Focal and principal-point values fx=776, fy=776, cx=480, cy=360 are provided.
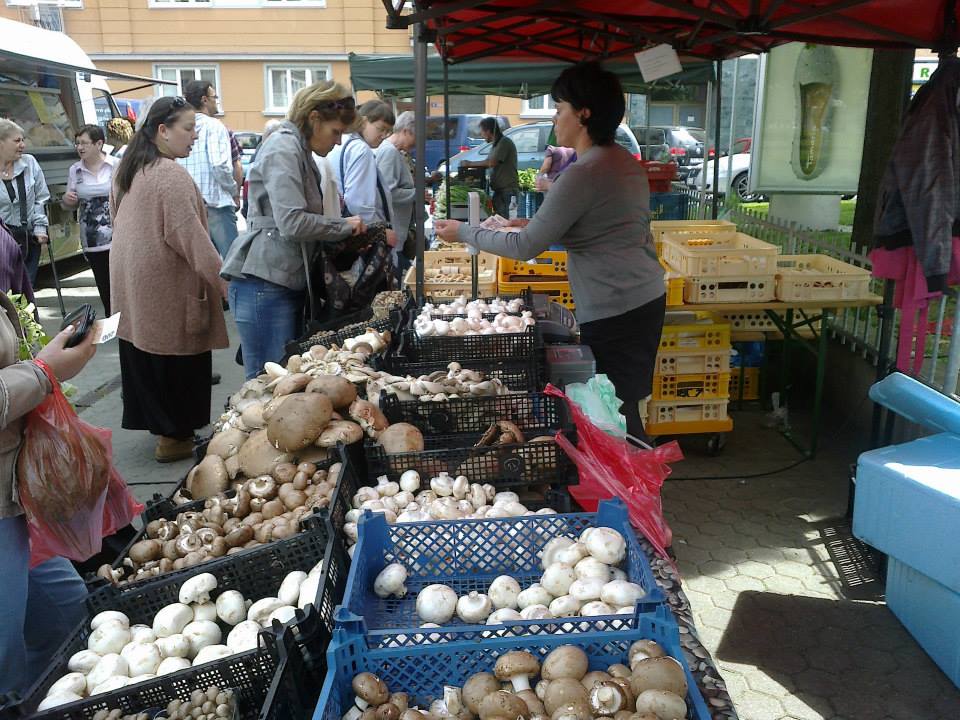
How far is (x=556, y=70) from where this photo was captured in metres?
9.95

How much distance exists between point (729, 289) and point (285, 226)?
282 cm

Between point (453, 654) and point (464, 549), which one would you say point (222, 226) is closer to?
point (464, 549)

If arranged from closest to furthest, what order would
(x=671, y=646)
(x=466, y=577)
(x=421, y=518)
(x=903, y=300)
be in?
(x=671, y=646), (x=466, y=577), (x=421, y=518), (x=903, y=300)

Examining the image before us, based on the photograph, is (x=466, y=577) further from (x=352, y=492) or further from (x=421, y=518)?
(x=352, y=492)

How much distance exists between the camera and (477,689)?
4.69 ft

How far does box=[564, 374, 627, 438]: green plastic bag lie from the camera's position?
9.37 feet

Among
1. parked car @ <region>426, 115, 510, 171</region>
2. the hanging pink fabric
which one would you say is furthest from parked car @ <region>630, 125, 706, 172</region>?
the hanging pink fabric

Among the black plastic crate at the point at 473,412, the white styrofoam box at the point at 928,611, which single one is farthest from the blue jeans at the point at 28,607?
the white styrofoam box at the point at 928,611

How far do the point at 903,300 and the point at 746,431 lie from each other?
168cm

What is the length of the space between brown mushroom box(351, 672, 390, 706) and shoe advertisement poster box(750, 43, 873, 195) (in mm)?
7138

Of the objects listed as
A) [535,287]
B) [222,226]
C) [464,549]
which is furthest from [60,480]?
[222,226]

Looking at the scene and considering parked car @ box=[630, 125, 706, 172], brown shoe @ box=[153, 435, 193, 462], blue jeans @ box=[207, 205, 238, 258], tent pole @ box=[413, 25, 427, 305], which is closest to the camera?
tent pole @ box=[413, 25, 427, 305]

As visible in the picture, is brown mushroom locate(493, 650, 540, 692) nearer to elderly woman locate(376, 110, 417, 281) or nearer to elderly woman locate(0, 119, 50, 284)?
elderly woman locate(376, 110, 417, 281)

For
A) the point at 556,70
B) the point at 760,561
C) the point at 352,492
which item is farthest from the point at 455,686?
the point at 556,70
